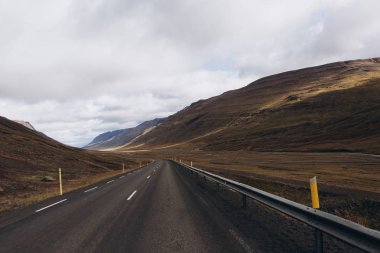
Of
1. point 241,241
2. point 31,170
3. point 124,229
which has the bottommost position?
point 241,241

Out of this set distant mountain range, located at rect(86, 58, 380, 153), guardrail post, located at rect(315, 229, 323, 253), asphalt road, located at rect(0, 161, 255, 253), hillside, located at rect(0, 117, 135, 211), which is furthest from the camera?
distant mountain range, located at rect(86, 58, 380, 153)

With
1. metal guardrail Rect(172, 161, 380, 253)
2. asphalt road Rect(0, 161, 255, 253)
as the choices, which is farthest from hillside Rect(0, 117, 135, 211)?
metal guardrail Rect(172, 161, 380, 253)

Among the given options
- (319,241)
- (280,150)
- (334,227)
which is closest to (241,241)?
(319,241)

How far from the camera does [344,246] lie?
21.4 feet

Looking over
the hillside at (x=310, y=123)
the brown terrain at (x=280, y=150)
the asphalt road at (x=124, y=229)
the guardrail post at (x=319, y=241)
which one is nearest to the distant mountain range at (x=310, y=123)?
the hillside at (x=310, y=123)

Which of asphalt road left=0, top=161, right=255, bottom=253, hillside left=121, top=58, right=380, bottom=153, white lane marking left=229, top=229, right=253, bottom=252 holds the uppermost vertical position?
hillside left=121, top=58, right=380, bottom=153

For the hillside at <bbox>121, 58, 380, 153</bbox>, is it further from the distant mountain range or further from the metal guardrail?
the metal guardrail

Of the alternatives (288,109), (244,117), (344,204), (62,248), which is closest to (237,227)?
(62,248)

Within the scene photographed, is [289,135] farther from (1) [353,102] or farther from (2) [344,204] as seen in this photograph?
(2) [344,204]

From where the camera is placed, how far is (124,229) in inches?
329

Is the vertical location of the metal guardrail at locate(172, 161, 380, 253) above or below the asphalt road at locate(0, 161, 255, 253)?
above

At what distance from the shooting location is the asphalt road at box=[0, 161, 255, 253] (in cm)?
682

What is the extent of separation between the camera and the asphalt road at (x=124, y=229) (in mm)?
6816

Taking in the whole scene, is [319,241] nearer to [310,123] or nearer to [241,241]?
[241,241]
